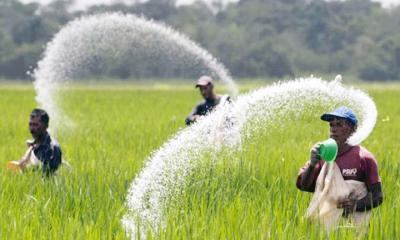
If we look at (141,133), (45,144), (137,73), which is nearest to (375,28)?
(137,73)

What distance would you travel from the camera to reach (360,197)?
4137 millimetres

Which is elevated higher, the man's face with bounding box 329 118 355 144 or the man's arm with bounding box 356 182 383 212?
the man's face with bounding box 329 118 355 144

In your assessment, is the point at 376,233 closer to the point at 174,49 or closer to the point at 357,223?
the point at 357,223

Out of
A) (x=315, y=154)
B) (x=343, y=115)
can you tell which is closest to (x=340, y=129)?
(x=343, y=115)

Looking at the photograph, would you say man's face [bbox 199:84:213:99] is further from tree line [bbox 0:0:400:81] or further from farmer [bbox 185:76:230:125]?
tree line [bbox 0:0:400:81]

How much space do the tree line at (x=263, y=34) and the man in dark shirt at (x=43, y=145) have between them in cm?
4916

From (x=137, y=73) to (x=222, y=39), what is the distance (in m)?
17.3

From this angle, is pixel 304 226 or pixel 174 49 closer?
pixel 304 226

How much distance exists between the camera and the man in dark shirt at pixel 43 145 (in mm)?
5852

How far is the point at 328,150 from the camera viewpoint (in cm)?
391

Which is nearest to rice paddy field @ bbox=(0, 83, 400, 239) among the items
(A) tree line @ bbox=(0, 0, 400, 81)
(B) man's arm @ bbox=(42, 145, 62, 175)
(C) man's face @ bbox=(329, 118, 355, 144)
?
(B) man's arm @ bbox=(42, 145, 62, 175)

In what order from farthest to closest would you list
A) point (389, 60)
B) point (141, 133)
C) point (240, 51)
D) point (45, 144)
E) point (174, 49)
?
point (389, 60), point (240, 51), point (141, 133), point (174, 49), point (45, 144)

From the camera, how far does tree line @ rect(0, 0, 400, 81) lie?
224 feet

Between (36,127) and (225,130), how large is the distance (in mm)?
1287
